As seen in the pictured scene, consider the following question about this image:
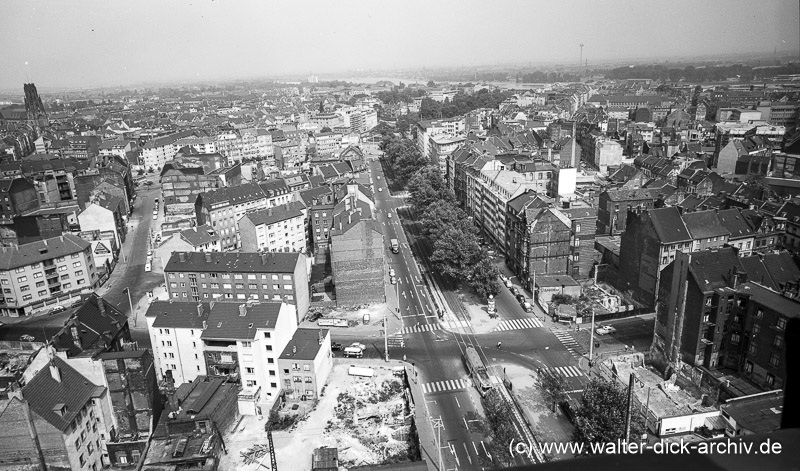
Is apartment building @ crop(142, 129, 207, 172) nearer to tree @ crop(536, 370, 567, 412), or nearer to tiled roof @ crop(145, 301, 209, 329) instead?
tiled roof @ crop(145, 301, 209, 329)

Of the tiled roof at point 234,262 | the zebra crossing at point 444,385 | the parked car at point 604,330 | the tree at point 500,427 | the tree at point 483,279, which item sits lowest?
the zebra crossing at point 444,385

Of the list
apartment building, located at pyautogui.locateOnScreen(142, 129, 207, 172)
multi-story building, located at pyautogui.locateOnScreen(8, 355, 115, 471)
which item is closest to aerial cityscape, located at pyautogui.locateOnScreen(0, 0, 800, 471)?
multi-story building, located at pyautogui.locateOnScreen(8, 355, 115, 471)

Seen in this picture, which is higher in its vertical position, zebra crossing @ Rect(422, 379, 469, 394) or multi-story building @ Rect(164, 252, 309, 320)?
multi-story building @ Rect(164, 252, 309, 320)

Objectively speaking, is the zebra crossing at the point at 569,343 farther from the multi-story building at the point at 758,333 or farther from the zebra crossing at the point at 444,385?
the multi-story building at the point at 758,333

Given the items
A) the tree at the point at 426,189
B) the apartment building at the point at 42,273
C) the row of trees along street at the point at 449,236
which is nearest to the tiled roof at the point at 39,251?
the apartment building at the point at 42,273

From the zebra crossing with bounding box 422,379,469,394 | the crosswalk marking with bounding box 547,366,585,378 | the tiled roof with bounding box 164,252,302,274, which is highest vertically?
the tiled roof with bounding box 164,252,302,274

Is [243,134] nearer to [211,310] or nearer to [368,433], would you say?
[211,310]
